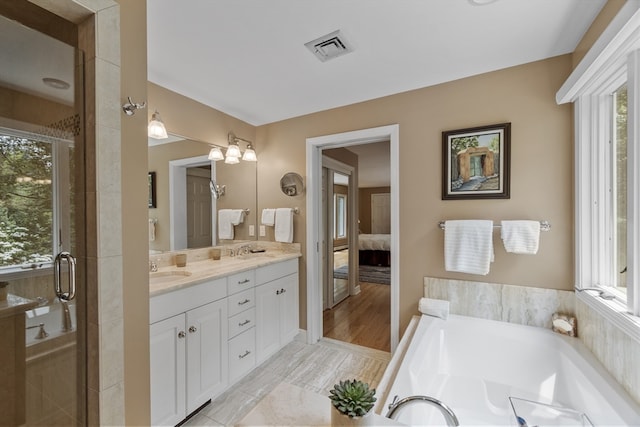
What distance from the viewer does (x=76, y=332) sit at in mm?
1166

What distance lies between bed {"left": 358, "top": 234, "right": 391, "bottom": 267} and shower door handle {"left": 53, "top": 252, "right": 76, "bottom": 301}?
5.13 metres

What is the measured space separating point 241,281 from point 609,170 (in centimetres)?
247

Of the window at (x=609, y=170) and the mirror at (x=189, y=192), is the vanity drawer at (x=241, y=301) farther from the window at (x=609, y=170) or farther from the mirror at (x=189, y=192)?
the window at (x=609, y=170)

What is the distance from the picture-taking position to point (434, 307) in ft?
6.66

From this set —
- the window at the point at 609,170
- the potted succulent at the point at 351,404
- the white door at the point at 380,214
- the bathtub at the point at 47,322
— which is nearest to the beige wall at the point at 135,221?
the bathtub at the point at 47,322

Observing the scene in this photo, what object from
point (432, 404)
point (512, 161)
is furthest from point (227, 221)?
point (512, 161)

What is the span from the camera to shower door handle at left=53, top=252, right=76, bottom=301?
1.14 meters

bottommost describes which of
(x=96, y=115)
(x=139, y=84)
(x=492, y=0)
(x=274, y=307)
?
(x=274, y=307)

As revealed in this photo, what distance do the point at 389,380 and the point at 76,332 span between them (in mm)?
1465

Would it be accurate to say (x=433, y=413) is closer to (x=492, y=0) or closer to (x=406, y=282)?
(x=406, y=282)

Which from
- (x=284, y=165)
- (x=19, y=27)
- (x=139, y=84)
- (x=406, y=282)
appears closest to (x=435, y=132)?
(x=406, y=282)

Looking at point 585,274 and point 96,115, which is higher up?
point 96,115

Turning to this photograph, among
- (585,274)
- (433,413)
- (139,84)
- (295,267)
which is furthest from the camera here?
(295,267)

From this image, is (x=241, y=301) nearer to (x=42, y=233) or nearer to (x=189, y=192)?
(x=189, y=192)
